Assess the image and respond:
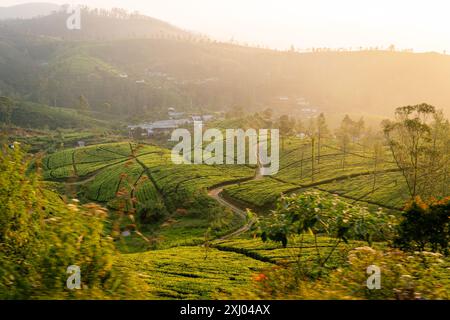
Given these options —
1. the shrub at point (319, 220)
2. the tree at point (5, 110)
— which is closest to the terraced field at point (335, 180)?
the shrub at point (319, 220)

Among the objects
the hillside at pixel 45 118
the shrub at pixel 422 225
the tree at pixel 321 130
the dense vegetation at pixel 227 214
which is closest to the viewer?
the dense vegetation at pixel 227 214

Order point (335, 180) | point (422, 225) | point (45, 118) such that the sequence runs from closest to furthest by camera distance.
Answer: point (422, 225) → point (335, 180) → point (45, 118)

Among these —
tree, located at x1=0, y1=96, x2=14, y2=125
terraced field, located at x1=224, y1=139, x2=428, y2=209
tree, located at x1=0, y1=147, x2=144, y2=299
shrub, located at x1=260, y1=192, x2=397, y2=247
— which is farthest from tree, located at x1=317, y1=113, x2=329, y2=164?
tree, located at x1=0, y1=96, x2=14, y2=125

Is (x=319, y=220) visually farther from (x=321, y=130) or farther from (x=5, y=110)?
(x=5, y=110)

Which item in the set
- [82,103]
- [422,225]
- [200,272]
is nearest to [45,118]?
[82,103]

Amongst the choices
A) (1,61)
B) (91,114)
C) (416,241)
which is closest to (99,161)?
(416,241)

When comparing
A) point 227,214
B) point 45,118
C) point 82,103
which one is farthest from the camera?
point 82,103

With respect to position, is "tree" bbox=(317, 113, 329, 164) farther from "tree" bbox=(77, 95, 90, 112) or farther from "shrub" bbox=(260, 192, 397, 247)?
"tree" bbox=(77, 95, 90, 112)

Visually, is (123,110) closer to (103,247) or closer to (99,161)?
(99,161)

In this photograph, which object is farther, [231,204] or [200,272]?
[231,204]

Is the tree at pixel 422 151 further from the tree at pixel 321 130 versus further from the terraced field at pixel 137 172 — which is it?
the terraced field at pixel 137 172

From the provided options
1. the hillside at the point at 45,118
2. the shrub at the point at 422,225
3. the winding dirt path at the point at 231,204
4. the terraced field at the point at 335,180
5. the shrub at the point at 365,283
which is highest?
the shrub at the point at 365,283

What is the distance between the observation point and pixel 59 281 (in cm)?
595

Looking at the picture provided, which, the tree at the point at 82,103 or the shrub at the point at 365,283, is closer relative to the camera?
the shrub at the point at 365,283
